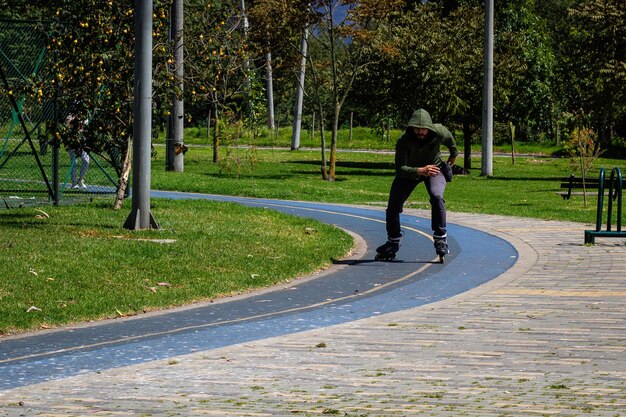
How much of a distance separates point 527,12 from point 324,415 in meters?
49.5

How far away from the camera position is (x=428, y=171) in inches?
549

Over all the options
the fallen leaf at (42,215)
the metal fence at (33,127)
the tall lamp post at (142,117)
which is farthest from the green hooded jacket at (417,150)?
the fallen leaf at (42,215)

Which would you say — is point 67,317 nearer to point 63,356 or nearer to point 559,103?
point 63,356

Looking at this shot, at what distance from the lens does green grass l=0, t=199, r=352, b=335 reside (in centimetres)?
1078

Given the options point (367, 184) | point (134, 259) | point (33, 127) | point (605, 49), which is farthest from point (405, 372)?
point (605, 49)

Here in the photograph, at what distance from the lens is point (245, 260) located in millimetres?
13867

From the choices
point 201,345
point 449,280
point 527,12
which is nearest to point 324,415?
point 201,345

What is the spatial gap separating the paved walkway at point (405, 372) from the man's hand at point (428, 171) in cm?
286

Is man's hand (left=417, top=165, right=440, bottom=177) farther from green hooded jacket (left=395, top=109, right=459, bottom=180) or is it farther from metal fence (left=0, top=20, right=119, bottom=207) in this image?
metal fence (left=0, top=20, right=119, bottom=207)

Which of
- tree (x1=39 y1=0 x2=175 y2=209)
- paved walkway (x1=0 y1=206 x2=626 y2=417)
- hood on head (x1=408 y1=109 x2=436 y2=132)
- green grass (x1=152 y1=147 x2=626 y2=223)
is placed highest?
tree (x1=39 y1=0 x2=175 y2=209)

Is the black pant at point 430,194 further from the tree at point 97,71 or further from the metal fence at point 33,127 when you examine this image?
the metal fence at point 33,127

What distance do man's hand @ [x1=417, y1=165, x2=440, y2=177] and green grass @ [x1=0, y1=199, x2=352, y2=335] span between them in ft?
5.15

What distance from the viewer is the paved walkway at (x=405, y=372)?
6742 millimetres

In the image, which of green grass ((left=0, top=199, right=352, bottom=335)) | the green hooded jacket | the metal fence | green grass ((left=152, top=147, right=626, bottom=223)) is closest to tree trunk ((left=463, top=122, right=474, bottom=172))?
green grass ((left=152, top=147, right=626, bottom=223))
